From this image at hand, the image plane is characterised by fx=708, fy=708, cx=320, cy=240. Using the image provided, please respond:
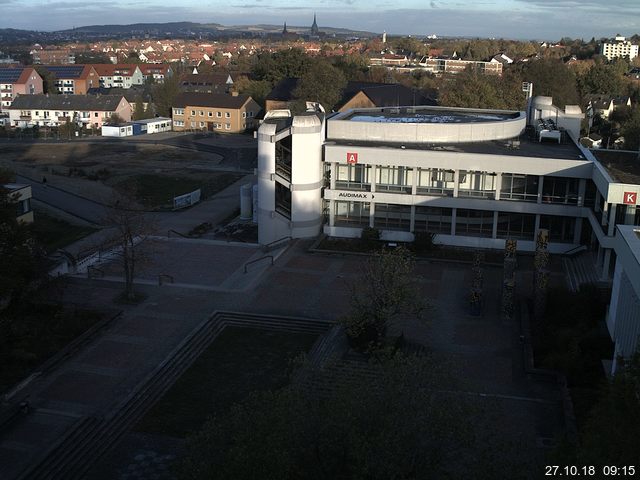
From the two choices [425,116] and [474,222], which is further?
[425,116]

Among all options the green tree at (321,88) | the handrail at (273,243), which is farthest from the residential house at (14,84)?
the handrail at (273,243)

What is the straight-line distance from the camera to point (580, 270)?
28641 millimetres

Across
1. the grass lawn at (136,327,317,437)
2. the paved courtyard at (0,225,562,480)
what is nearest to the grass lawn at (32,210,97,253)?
the paved courtyard at (0,225,562,480)

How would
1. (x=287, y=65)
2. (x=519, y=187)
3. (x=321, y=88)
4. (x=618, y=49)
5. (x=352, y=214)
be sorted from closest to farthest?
(x=519, y=187) → (x=352, y=214) → (x=321, y=88) → (x=287, y=65) → (x=618, y=49)

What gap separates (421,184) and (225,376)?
15879 mm

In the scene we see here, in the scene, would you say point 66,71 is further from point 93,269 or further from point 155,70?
point 93,269

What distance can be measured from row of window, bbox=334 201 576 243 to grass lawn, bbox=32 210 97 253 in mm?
13330

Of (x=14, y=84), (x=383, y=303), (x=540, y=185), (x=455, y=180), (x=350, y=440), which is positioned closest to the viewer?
(x=350, y=440)

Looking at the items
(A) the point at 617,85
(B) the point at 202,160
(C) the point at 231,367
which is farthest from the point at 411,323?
(A) the point at 617,85

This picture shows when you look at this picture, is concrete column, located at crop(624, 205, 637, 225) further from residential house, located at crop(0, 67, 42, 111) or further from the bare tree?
residential house, located at crop(0, 67, 42, 111)

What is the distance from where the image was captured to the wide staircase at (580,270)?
26.8m

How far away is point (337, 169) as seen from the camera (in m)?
33.4

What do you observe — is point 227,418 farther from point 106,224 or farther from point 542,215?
point 106,224

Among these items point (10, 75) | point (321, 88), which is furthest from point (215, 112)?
point (10, 75)
